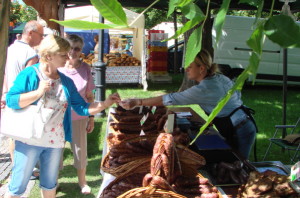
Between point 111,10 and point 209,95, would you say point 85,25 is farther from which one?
point 209,95

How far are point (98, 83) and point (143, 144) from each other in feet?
14.4

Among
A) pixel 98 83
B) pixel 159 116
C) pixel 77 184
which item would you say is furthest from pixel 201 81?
pixel 98 83

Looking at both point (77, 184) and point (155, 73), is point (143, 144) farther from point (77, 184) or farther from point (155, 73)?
point (155, 73)

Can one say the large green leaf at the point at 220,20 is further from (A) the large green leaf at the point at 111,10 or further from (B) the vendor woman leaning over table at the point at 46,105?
(B) the vendor woman leaning over table at the point at 46,105

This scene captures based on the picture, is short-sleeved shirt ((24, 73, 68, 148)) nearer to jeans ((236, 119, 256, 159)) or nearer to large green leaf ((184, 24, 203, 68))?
jeans ((236, 119, 256, 159))

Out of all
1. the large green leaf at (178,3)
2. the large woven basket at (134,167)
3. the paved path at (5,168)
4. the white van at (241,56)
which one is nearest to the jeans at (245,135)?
the large woven basket at (134,167)

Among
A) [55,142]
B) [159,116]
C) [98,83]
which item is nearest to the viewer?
[55,142]

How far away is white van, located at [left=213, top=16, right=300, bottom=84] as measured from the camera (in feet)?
34.5

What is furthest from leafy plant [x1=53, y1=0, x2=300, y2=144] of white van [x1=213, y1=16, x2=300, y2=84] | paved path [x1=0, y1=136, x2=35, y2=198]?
white van [x1=213, y1=16, x2=300, y2=84]

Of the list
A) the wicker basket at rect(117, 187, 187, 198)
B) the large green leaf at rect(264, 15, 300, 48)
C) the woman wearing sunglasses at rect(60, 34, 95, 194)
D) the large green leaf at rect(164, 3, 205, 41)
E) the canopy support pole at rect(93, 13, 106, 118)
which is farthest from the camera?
the canopy support pole at rect(93, 13, 106, 118)

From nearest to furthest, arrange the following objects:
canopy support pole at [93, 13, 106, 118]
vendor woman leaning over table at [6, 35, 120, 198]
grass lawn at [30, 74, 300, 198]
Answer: vendor woman leaning over table at [6, 35, 120, 198] → grass lawn at [30, 74, 300, 198] → canopy support pole at [93, 13, 106, 118]

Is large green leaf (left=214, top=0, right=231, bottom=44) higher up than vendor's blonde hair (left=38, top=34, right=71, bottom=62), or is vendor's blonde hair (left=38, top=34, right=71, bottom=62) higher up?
large green leaf (left=214, top=0, right=231, bottom=44)

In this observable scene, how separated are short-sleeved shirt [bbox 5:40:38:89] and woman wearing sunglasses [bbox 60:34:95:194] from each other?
14.6 inches

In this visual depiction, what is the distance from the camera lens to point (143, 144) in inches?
92.0
